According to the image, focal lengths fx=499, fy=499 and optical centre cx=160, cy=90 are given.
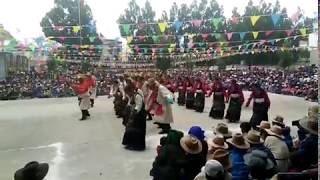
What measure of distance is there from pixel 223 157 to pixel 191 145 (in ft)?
1.38

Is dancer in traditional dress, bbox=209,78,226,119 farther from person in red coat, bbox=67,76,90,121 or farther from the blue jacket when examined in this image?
the blue jacket

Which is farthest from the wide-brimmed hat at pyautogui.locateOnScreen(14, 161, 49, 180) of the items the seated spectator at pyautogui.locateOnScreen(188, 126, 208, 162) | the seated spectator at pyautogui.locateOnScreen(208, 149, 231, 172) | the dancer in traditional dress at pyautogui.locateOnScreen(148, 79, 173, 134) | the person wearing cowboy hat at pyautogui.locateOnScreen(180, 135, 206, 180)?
the dancer in traditional dress at pyautogui.locateOnScreen(148, 79, 173, 134)

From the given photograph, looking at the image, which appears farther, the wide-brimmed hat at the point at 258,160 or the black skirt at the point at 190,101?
the black skirt at the point at 190,101

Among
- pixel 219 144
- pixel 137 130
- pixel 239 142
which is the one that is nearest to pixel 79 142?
pixel 137 130

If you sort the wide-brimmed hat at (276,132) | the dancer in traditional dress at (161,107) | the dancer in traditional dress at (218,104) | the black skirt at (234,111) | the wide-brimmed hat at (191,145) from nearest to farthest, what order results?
the wide-brimmed hat at (191,145) → the wide-brimmed hat at (276,132) → the dancer in traditional dress at (161,107) → the black skirt at (234,111) → the dancer in traditional dress at (218,104)

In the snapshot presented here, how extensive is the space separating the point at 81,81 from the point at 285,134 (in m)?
8.24

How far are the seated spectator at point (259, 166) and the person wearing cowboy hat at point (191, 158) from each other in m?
0.52

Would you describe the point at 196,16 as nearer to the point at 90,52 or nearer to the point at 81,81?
the point at 90,52

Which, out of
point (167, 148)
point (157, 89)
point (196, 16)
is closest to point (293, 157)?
point (167, 148)

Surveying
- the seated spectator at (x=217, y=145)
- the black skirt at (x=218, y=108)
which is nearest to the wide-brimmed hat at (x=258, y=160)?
the seated spectator at (x=217, y=145)

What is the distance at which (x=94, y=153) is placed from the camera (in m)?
9.21

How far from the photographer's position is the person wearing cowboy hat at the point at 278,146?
5863mm

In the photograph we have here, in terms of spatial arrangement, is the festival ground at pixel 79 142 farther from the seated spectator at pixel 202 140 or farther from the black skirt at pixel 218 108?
the seated spectator at pixel 202 140

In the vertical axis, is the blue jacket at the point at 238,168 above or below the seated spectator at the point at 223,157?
below
